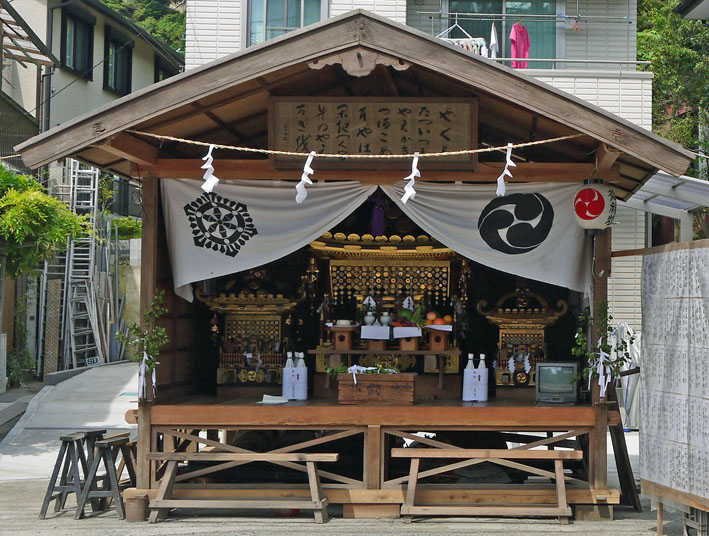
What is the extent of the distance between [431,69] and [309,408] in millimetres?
3537

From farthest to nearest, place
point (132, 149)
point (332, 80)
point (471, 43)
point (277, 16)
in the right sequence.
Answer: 1. point (277, 16)
2. point (471, 43)
3. point (332, 80)
4. point (132, 149)

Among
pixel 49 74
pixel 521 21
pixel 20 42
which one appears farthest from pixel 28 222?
pixel 49 74

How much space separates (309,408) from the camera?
8.91 m

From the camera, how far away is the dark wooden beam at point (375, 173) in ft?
29.5

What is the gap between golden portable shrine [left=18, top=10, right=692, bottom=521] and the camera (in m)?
8.16

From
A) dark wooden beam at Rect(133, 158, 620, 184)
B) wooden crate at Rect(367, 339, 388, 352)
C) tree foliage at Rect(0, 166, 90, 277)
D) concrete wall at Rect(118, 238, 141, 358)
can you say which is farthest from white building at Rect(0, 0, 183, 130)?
wooden crate at Rect(367, 339, 388, 352)

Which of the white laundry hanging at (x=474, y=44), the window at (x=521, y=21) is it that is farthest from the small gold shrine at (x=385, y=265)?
the window at (x=521, y=21)

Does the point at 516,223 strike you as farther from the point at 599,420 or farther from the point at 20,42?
the point at 20,42

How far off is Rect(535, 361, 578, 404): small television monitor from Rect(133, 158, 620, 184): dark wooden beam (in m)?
1.96

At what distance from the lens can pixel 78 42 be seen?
27.6 meters

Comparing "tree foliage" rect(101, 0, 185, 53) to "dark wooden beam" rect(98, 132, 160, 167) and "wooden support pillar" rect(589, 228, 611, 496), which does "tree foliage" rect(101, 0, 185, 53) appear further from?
"wooden support pillar" rect(589, 228, 611, 496)

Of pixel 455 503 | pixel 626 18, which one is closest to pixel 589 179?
pixel 455 503

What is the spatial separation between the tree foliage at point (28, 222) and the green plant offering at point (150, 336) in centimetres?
544

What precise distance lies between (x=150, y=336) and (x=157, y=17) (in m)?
32.7
